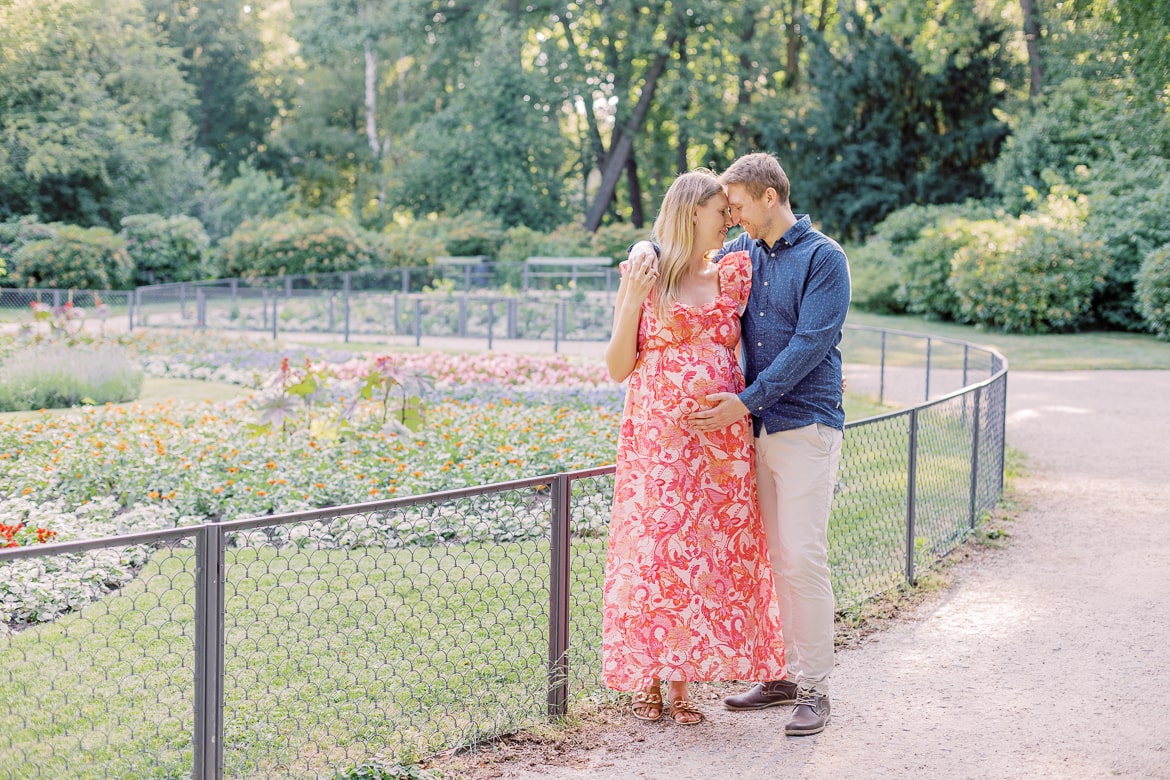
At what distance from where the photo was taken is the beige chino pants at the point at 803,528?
3.92 metres

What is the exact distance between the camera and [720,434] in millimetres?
3934

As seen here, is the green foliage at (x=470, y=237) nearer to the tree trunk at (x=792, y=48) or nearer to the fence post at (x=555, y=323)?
the fence post at (x=555, y=323)

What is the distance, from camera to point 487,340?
18922 millimetres

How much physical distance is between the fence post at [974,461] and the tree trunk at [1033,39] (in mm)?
23769

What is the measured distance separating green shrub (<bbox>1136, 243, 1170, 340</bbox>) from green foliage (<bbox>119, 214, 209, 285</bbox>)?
2241 cm

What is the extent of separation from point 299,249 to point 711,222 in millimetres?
23785

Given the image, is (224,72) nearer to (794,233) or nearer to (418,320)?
(418,320)

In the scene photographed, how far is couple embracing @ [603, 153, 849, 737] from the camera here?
3.84 meters

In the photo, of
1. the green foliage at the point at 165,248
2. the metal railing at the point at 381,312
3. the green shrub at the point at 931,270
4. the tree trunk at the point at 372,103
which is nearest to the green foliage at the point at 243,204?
the green foliage at the point at 165,248

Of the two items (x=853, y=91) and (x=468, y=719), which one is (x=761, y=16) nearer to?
(x=853, y=91)

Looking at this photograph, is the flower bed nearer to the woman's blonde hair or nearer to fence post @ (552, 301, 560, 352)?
the woman's blonde hair

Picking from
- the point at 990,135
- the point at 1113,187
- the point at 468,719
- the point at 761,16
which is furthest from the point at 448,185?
the point at 468,719

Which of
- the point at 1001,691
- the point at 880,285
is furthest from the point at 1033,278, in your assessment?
the point at 1001,691

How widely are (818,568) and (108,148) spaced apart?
33.8 m
